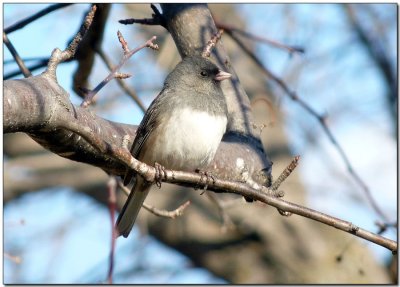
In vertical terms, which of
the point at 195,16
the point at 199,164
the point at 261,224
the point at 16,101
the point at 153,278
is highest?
the point at 16,101

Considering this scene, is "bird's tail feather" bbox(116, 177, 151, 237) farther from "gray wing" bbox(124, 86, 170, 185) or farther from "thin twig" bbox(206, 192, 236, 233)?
"thin twig" bbox(206, 192, 236, 233)

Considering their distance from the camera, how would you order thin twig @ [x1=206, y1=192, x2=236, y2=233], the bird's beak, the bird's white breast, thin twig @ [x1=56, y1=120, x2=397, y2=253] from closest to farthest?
thin twig @ [x1=56, y1=120, x2=397, y2=253]
the bird's white breast
the bird's beak
thin twig @ [x1=206, y1=192, x2=236, y2=233]

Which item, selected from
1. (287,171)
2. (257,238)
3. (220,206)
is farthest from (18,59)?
(257,238)

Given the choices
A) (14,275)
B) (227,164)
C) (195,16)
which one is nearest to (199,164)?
(227,164)

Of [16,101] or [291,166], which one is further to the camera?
[291,166]

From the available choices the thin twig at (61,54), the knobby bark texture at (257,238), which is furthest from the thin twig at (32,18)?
the knobby bark texture at (257,238)

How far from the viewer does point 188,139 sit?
10.6 ft

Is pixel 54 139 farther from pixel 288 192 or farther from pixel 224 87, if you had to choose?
pixel 288 192

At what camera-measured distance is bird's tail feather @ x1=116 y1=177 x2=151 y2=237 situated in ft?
11.2

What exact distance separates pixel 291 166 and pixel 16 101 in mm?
1037

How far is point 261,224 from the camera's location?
673 centimetres

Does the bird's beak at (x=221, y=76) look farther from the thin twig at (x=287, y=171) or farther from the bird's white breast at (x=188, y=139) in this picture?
the thin twig at (x=287, y=171)

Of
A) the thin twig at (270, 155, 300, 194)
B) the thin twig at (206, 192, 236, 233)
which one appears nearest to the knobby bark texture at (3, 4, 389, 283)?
the thin twig at (206, 192, 236, 233)

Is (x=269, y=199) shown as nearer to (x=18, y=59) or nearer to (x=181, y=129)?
(x=181, y=129)
